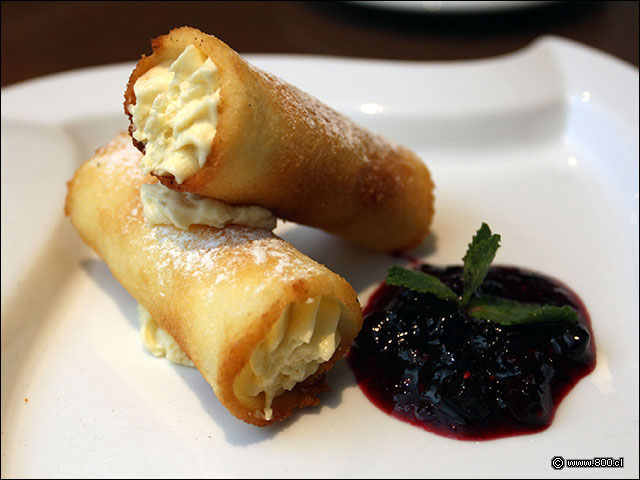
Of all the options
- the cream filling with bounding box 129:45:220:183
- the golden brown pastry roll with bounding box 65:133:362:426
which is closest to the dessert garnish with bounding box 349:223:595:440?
the golden brown pastry roll with bounding box 65:133:362:426

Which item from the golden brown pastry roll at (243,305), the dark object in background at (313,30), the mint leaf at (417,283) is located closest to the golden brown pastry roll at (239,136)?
the golden brown pastry roll at (243,305)

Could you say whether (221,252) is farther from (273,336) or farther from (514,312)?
(514,312)

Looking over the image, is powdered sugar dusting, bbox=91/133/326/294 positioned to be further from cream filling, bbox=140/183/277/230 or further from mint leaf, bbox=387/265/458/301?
mint leaf, bbox=387/265/458/301

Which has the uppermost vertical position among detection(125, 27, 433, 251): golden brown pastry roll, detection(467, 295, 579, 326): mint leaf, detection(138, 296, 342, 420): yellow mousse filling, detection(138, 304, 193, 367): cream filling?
detection(125, 27, 433, 251): golden brown pastry roll

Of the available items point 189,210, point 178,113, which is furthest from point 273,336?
point 178,113

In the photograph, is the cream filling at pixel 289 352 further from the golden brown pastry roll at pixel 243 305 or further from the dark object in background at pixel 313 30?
the dark object in background at pixel 313 30

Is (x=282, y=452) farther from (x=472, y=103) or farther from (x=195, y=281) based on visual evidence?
(x=472, y=103)

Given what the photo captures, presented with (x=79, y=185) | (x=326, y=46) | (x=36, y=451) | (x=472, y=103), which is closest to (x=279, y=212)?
(x=79, y=185)
